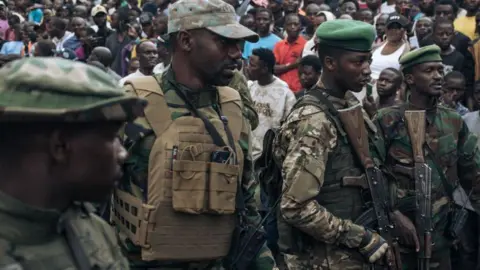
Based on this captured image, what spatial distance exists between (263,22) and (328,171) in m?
7.10

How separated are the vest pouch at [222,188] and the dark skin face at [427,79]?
6.60 ft

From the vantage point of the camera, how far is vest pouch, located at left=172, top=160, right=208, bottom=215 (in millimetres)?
3570

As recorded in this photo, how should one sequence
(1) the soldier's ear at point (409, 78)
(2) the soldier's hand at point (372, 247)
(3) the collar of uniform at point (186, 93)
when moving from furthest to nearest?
(1) the soldier's ear at point (409, 78) → (2) the soldier's hand at point (372, 247) → (3) the collar of uniform at point (186, 93)

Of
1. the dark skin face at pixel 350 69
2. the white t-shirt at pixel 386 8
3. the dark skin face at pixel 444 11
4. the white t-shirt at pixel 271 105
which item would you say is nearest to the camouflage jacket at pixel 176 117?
the dark skin face at pixel 350 69

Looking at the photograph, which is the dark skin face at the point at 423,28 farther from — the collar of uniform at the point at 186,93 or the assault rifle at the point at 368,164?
the collar of uniform at the point at 186,93

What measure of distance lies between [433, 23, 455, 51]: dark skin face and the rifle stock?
18.3ft

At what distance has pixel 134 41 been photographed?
515 inches

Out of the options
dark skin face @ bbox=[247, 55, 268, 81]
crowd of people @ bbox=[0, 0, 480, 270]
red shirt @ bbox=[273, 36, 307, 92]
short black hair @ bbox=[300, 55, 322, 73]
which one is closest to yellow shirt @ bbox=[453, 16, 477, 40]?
red shirt @ bbox=[273, 36, 307, 92]

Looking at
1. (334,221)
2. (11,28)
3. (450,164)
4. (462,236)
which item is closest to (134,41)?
(11,28)

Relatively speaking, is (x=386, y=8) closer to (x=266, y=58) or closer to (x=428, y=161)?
(x=266, y=58)

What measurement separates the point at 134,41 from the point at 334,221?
9333 mm

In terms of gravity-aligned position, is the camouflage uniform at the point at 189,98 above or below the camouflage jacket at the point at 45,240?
below

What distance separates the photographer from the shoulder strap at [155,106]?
11.8 ft

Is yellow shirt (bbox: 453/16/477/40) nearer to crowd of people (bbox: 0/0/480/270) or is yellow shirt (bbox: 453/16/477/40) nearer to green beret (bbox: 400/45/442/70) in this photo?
crowd of people (bbox: 0/0/480/270)
